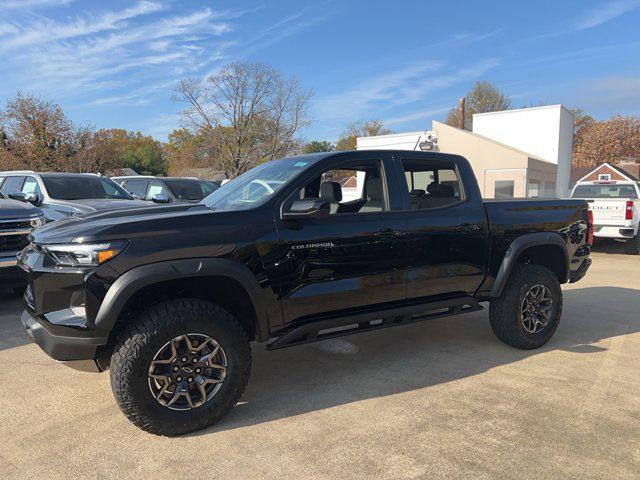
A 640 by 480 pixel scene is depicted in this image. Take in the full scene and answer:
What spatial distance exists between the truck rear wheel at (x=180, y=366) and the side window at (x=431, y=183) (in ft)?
6.51

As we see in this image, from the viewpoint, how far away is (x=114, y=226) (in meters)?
2.97

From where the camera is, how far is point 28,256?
3.36 meters

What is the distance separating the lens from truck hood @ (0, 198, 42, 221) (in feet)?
19.8

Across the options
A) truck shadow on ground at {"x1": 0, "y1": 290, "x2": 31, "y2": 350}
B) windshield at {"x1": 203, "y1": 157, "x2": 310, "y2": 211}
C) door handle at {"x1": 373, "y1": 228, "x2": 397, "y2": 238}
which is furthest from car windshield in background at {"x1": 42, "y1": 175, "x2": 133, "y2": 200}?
door handle at {"x1": 373, "y1": 228, "x2": 397, "y2": 238}

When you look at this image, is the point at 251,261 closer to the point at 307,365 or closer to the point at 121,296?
the point at 121,296

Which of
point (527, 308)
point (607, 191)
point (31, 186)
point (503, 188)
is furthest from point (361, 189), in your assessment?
point (503, 188)

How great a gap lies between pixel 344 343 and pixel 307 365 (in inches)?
27.6

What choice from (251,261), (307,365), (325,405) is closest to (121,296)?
(251,261)

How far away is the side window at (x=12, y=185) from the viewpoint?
9031 millimetres

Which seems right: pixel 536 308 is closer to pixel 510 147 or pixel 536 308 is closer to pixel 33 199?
pixel 33 199

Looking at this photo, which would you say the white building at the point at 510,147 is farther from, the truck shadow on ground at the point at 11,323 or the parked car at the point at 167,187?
the truck shadow on ground at the point at 11,323

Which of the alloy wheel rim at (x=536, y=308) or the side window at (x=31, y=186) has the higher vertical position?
the side window at (x=31, y=186)

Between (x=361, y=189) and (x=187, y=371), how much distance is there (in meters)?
2.44

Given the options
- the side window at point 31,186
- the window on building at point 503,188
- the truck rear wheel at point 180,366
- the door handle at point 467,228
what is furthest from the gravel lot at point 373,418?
the window on building at point 503,188
